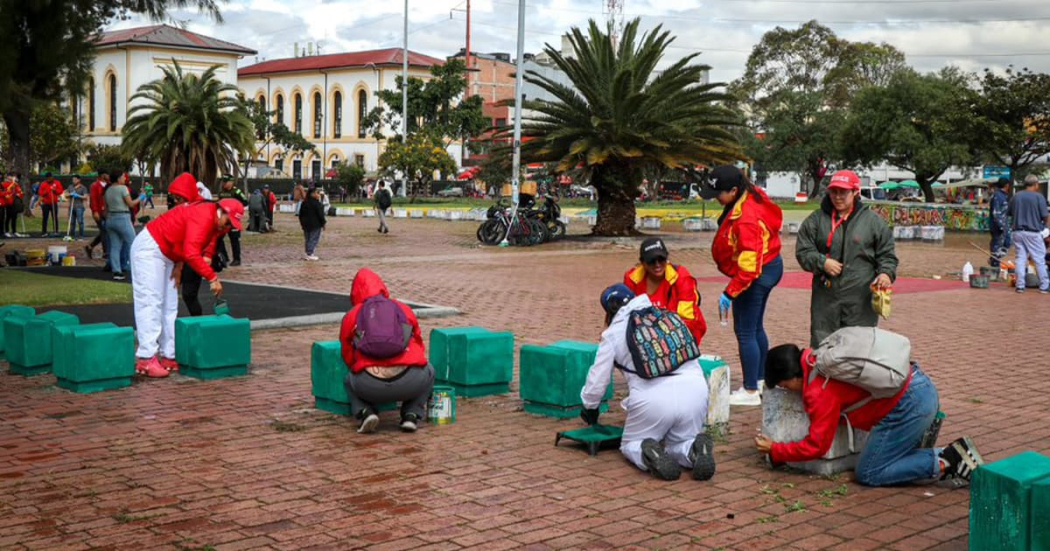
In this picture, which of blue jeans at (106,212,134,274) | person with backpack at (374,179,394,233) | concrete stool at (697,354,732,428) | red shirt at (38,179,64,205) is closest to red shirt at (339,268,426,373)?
concrete stool at (697,354,732,428)

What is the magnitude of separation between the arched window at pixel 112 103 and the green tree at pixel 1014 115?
65334 mm

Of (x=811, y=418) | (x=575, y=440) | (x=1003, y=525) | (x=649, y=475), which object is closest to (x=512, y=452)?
(x=575, y=440)

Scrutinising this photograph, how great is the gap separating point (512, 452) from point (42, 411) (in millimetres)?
3439

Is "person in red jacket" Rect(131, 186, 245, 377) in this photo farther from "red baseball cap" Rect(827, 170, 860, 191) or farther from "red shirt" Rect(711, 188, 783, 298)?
"red baseball cap" Rect(827, 170, 860, 191)

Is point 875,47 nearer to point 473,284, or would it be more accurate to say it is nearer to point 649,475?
point 473,284

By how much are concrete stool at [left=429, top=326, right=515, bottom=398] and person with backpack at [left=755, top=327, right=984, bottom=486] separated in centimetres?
277

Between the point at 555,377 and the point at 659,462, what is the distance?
5.42 ft

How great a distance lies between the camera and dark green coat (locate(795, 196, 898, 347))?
7094 millimetres

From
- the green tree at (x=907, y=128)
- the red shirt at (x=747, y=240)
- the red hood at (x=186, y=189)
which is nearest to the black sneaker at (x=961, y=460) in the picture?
the red shirt at (x=747, y=240)

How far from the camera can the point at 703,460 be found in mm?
6152

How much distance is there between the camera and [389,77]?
87.0 metres

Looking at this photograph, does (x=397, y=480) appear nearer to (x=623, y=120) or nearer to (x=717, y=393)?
(x=717, y=393)

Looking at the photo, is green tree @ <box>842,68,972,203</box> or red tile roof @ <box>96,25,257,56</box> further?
red tile roof @ <box>96,25,257,56</box>

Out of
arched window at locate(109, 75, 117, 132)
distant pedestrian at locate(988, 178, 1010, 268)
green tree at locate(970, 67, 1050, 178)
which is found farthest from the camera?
arched window at locate(109, 75, 117, 132)
